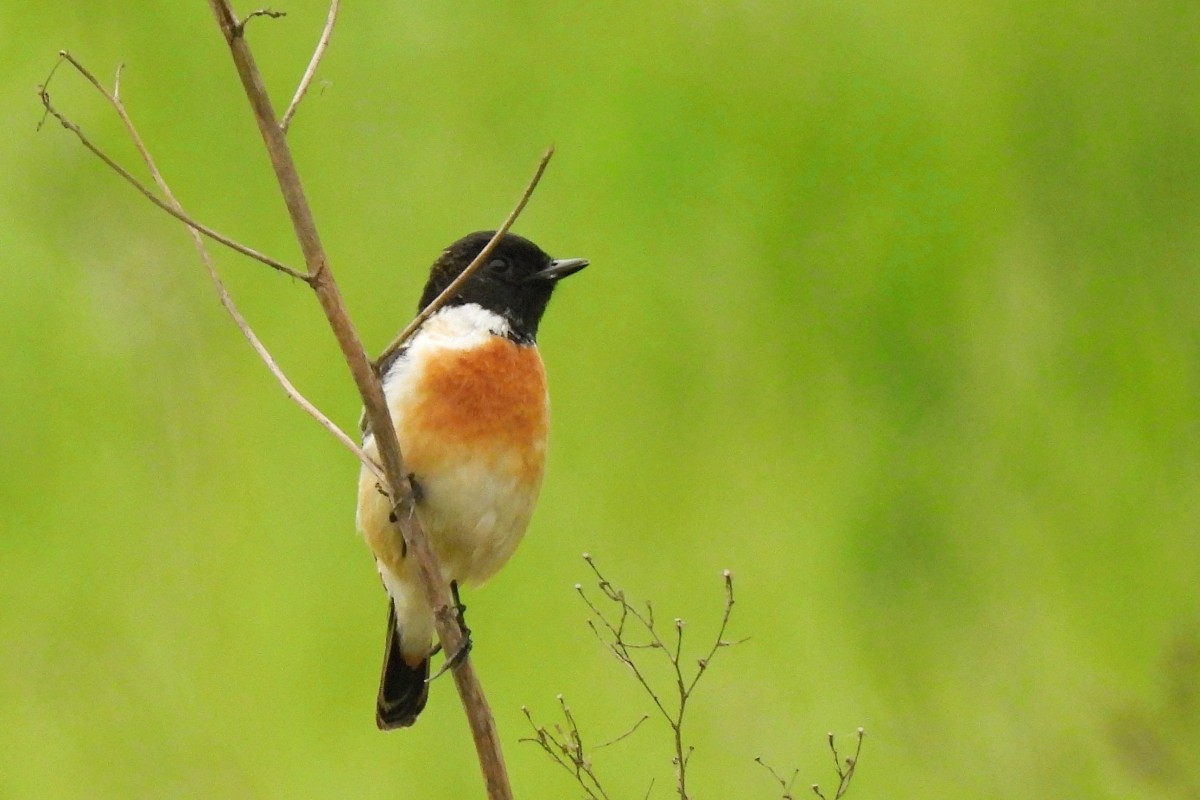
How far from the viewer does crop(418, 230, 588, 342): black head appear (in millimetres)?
3049

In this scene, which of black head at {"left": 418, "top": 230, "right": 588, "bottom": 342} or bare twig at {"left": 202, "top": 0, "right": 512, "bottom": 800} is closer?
Result: bare twig at {"left": 202, "top": 0, "right": 512, "bottom": 800}

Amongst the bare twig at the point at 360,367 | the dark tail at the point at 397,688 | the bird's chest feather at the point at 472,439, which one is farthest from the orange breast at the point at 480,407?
the bare twig at the point at 360,367

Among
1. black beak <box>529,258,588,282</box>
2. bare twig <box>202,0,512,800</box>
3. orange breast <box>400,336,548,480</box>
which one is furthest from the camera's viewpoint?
black beak <box>529,258,588,282</box>

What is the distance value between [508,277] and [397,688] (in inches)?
38.4

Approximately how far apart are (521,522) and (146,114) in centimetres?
230

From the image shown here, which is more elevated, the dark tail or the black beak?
the black beak

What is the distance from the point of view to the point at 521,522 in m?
2.89

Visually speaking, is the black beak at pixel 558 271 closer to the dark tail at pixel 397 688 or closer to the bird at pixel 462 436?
the bird at pixel 462 436

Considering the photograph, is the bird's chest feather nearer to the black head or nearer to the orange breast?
the orange breast

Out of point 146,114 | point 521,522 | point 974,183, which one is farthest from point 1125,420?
point 146,114

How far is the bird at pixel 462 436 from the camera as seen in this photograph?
273cm

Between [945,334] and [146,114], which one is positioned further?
[146,114]

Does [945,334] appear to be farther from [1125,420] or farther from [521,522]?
[521,522]

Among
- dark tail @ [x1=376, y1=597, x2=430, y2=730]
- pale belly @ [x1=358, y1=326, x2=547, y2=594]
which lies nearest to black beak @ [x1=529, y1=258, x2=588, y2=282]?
pale belly @ [x1=358, y1=326, x2=547, y2=594]
